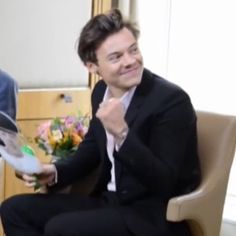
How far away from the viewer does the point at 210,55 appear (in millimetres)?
2844

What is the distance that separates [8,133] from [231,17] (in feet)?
4.88

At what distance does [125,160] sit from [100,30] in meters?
0.46

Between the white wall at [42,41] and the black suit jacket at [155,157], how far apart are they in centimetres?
119

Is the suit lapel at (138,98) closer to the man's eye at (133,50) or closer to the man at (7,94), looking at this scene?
the man's eye at (133,50)

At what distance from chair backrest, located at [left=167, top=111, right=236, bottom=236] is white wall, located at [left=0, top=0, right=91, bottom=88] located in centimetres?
121

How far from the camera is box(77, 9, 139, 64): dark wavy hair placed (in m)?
1.76

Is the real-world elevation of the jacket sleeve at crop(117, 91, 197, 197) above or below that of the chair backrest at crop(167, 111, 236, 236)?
above

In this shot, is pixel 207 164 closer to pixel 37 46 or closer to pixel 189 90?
pixel 189 90

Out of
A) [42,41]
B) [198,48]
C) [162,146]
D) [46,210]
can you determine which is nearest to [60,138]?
[46,210]

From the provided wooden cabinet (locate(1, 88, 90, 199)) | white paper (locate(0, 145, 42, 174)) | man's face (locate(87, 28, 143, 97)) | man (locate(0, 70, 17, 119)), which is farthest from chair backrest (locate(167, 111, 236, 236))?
wooden cabinet (locate(1, 88, 90, 199))

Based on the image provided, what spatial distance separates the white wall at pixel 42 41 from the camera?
2781mm

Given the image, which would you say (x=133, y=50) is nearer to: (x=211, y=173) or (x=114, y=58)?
(x=114, y=58)

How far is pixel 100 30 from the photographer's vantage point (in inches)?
69.6

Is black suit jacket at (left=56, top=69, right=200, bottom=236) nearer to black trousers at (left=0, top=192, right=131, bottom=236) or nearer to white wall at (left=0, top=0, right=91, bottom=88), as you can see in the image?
black trousers at (left=0, top=192, right=131, bottom=236)
